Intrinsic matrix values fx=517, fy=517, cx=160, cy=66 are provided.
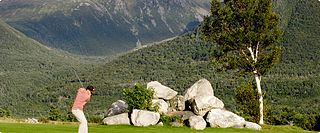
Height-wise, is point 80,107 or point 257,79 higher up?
point 257,79

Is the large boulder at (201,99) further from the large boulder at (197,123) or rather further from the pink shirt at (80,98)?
the pink shirt at (80,98)

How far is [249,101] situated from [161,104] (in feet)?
24.2

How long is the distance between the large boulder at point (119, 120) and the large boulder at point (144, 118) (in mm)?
665

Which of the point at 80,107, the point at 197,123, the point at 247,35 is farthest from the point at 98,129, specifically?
the point at 247,35

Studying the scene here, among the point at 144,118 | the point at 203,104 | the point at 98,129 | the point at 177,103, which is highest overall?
the point at 177,103

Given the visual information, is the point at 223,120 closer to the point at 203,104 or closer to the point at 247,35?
the point at 203,104

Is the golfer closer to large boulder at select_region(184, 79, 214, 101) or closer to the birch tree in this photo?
large boulder at select_region(184, 79, 214, 101)

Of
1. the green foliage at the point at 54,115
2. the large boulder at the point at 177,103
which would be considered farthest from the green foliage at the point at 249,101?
the green foliage at the point at 54,115

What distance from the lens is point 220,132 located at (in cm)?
3109

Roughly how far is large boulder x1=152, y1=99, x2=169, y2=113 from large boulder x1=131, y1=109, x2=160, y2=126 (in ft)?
8.46

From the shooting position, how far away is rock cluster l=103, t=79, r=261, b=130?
34.0 meters

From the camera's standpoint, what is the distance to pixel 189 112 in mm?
36969

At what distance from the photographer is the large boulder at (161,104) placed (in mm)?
37094

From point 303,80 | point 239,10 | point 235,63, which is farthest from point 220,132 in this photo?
point 303,80
